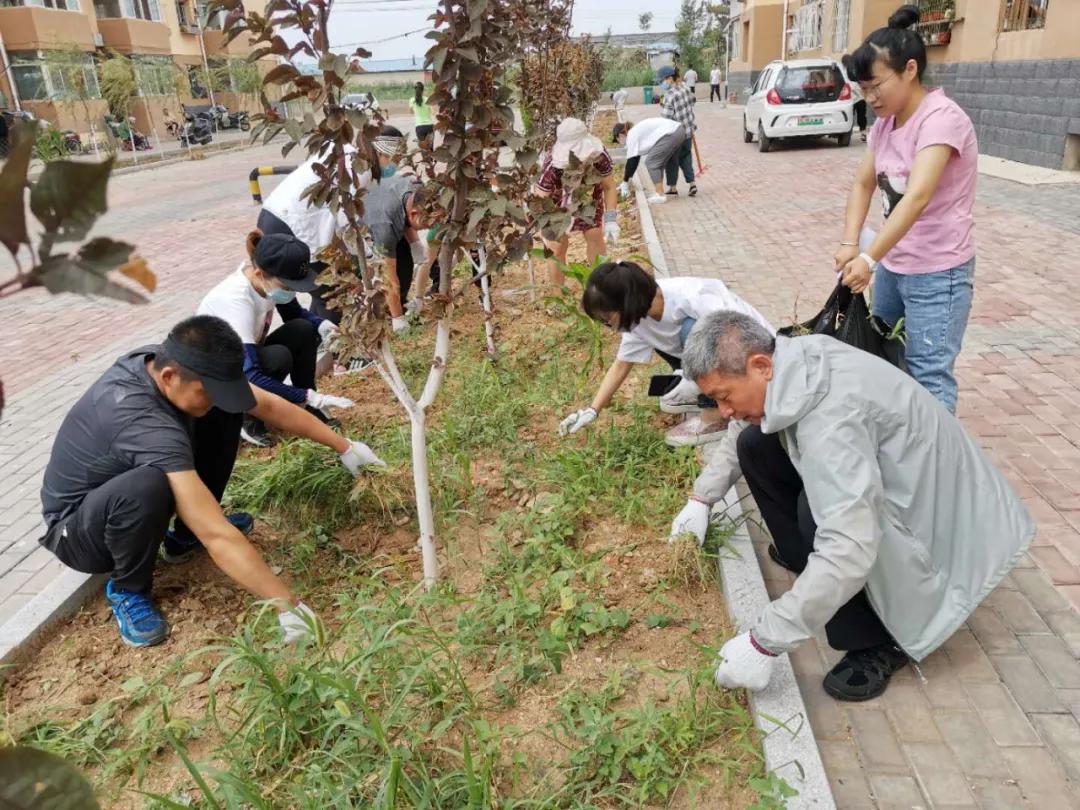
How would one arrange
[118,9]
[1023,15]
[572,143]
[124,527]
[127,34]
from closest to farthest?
[124,527], [572,143], [1023,15], [127,34], [118,9]

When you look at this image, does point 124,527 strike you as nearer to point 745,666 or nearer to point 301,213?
point 745,666

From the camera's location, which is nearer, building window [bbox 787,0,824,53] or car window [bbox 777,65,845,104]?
car window [bbox 777,65,845,104]

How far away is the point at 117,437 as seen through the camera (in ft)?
8.29

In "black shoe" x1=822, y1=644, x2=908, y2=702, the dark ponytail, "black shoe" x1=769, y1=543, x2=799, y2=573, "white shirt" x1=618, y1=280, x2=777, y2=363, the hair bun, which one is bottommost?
"black shoe" x1=769, y1=543, x2=799, y2=573

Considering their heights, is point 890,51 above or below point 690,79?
above

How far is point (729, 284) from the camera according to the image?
20.7 feet

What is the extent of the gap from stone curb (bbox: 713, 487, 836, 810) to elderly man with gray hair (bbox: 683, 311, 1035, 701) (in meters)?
0.09

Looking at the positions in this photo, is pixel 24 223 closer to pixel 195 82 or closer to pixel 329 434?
pixel 329 434

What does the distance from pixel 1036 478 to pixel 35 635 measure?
12.1 feet

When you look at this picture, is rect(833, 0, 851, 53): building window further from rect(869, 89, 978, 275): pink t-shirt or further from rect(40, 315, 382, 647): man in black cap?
rect(40, 315, 382, 647): man in black cap

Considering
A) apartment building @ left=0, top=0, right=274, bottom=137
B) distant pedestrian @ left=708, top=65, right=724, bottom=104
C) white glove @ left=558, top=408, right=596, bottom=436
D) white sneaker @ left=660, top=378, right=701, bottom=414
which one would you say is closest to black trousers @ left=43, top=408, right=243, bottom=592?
white glove @ left=558, top=408, right=596, bottom=436

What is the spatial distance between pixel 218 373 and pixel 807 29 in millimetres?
25435

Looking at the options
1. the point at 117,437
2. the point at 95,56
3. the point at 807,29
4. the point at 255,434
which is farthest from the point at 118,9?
the point at 117,437

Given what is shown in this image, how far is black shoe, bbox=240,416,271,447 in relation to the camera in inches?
160
